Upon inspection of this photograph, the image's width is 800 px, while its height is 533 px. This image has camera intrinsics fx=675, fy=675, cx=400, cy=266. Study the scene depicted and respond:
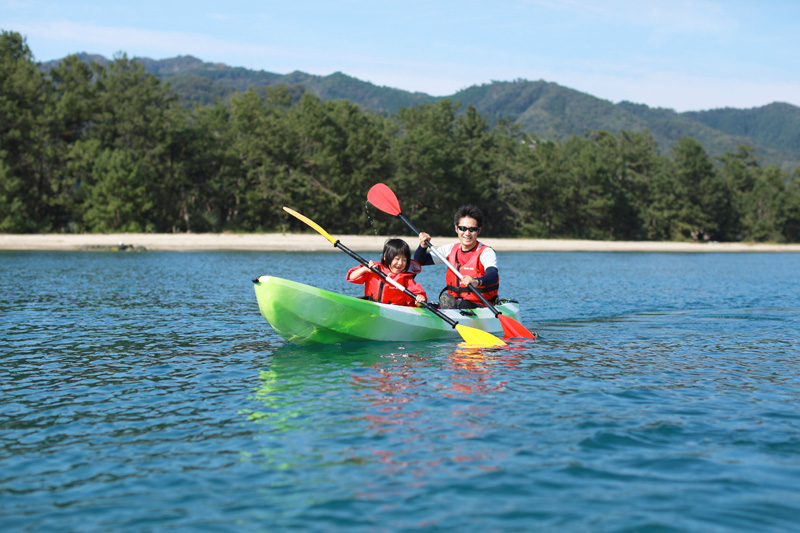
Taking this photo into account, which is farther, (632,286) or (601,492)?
(632,286)

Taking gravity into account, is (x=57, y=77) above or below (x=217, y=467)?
above

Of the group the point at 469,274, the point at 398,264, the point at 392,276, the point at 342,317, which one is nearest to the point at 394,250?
the point at 398,264

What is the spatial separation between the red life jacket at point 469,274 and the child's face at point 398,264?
103 centimetres

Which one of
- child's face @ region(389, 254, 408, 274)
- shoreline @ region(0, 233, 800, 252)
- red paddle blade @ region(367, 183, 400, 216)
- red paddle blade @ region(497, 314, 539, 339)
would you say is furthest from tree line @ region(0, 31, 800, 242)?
red paddle blade @ region(497, 314, 539, 339)

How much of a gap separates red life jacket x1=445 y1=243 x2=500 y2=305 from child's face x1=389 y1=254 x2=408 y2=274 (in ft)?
3.37

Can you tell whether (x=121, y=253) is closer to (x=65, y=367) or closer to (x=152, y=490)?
(x=65, y=367)

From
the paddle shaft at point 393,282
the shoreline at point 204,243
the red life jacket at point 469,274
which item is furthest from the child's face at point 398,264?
the shoreline at point 204,243

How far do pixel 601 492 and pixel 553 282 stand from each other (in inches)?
663

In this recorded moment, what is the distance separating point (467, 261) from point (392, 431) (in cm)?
478

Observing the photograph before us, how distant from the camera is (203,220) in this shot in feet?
148

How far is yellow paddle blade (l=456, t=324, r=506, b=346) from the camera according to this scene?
920cm

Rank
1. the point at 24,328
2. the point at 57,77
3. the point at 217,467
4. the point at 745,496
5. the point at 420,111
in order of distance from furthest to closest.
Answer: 1. the point at 420,111
2. the point at 57,77
3. the point at 24,328
4. the point at 217,467
5. the point at 745,496

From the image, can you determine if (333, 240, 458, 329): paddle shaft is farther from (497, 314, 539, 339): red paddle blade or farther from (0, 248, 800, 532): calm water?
(497, 314, 539, 339): red paddle blade

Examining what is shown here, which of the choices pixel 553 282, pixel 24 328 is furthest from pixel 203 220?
pixel 24 328
